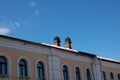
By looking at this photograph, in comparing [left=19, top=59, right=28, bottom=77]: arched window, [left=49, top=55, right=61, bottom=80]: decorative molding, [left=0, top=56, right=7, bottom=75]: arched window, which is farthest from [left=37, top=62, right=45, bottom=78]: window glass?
[left=0, top=56, right=7, bottom=75]: arched window

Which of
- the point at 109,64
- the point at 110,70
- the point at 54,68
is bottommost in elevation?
the point at 54,68

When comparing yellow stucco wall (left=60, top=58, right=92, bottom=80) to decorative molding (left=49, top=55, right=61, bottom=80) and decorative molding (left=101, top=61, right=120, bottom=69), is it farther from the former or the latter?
decorative molding (left=101, top=61, right=120, bottom=69)

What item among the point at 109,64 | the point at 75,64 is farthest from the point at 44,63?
the point at 109,64

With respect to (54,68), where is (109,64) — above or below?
above

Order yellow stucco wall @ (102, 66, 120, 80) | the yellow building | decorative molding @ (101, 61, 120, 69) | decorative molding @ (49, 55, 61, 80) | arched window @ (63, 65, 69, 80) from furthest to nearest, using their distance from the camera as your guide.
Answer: yellow stucco wall @ (102, 66, 120, 80)
decorative molding @ (101, 61, 120, 69)
arched window @ (63, 65, 69, 80)
decorative molding @ (49, 55, 61, 80)
the yellow building

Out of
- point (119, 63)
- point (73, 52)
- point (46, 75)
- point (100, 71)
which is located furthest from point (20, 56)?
point (119, 63)

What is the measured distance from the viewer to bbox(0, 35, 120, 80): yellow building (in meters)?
21.9

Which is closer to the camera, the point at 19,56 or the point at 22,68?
the point at 19,56

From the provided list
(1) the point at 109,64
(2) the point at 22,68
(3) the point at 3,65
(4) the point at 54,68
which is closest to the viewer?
Answer: (3) the point at 3,65

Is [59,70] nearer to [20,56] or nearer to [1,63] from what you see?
[20,56]

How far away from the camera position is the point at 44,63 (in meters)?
24.9

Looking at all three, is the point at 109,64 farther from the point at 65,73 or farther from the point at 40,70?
the point at 40,70

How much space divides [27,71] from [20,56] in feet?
4.65

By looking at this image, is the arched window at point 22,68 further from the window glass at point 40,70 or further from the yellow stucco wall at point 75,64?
the yellow stucco wall at point 75,64
